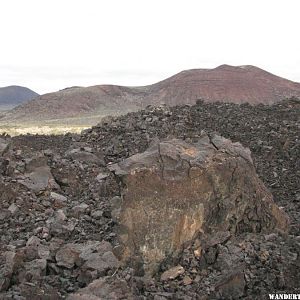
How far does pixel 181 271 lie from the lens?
5484mm

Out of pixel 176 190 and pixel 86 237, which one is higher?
pixel 176 190

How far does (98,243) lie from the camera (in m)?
5.95

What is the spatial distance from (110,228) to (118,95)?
→ 170 ft

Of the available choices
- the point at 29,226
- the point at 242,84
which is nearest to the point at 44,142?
the point at 29,226

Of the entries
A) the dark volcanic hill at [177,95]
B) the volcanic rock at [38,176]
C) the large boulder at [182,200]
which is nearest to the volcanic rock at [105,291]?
the large boulder at [182,200]

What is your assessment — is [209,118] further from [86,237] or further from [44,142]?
[86,237]

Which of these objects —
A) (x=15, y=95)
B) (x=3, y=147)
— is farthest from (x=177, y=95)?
(x=15, y=95)

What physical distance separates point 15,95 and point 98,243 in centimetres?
15006

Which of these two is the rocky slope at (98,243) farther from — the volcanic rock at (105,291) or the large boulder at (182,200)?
the large boulder at (182,200)

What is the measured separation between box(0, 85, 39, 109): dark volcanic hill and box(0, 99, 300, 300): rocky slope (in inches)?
5326

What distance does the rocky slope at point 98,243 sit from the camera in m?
5.25

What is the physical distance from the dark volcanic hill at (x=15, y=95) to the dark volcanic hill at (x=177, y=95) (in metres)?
88.6

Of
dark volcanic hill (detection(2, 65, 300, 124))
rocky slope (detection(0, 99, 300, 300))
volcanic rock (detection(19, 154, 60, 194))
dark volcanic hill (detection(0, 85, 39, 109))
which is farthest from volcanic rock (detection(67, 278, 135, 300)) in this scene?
dark volcanic hill (detection(0, 85, 39, 109))

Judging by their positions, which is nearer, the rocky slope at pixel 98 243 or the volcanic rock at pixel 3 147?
the rocky slope at pixel 98 243
